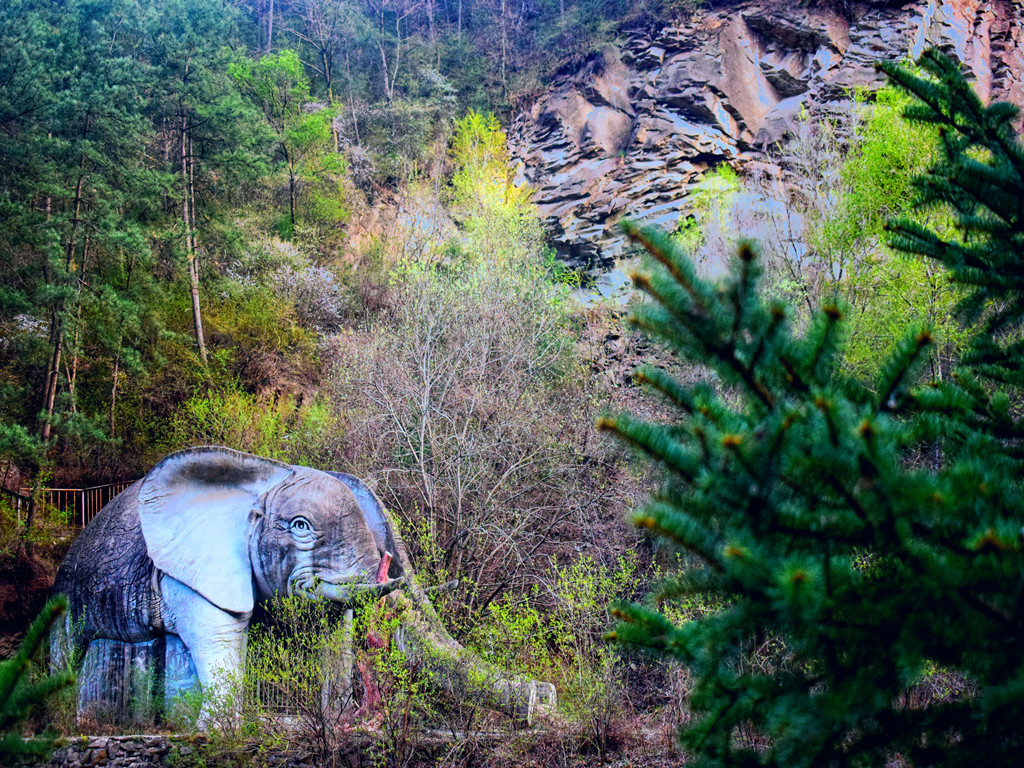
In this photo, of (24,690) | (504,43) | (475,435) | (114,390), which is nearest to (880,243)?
(475,435)

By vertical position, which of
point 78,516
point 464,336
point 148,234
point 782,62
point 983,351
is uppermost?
point 782,62

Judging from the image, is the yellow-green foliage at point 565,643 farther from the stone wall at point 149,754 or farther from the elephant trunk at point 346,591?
the stone wall at point 149,754

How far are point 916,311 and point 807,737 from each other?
33.7 feet

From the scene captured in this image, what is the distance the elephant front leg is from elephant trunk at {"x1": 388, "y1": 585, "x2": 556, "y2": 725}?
1228mm

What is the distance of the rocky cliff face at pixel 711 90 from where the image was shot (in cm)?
2088

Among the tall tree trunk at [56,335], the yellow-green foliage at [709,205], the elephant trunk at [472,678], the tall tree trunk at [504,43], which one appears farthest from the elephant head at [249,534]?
the tall tree trunk at [504,43]

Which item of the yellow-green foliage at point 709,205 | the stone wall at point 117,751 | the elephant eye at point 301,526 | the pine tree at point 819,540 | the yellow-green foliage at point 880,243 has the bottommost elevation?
the stone wall at point 117,751

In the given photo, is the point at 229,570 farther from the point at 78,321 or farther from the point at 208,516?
the point at 78,321

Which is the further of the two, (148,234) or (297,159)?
(297,159)

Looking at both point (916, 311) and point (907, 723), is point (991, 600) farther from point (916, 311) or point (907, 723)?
point (916, 311)

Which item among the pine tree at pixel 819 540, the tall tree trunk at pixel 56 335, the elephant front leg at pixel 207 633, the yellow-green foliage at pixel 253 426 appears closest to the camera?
the pine tree at pixel 819 540

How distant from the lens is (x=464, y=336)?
10.2m

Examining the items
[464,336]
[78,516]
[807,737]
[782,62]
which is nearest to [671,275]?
[807,737]

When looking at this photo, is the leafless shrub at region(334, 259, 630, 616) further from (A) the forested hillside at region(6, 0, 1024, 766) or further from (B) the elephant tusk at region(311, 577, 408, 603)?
(B) the elephant tusk at region(311, 577, 408, 603)
